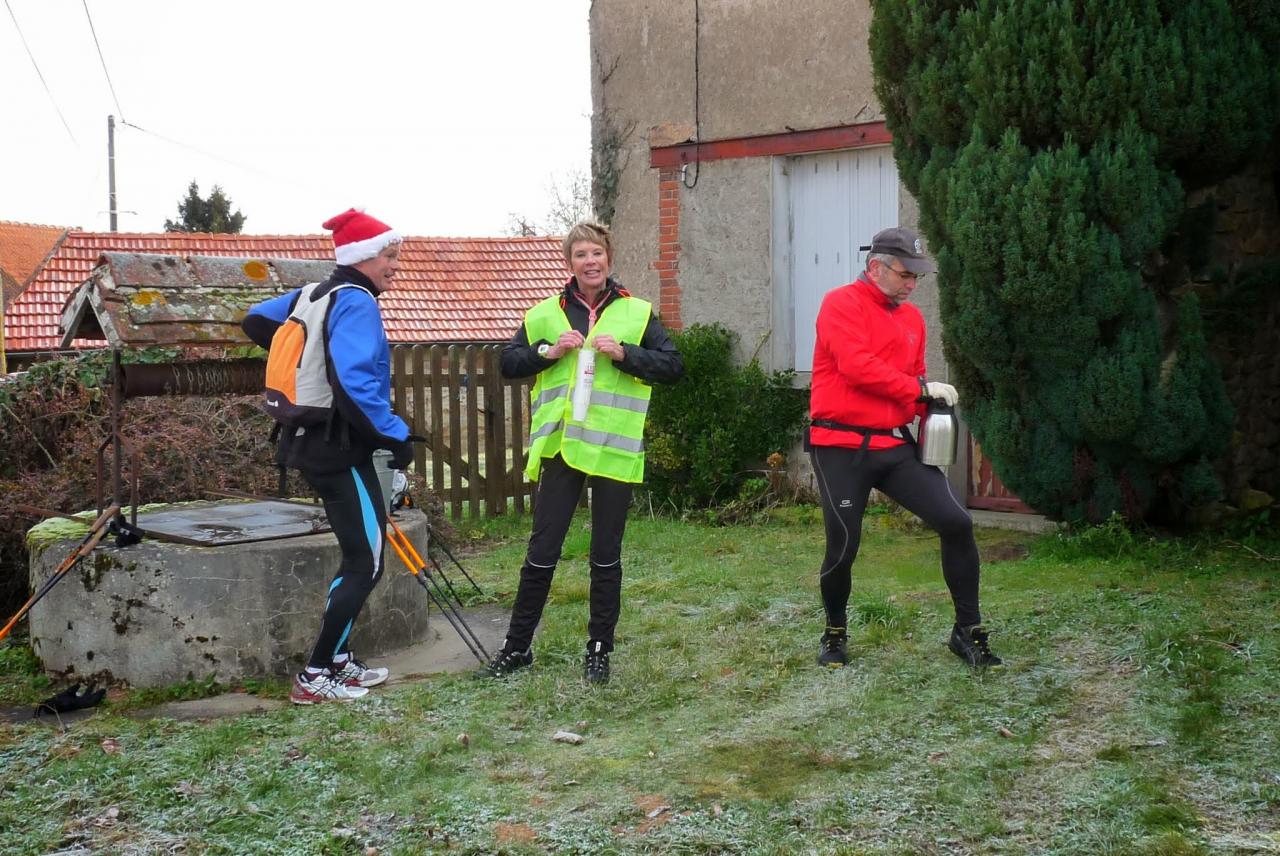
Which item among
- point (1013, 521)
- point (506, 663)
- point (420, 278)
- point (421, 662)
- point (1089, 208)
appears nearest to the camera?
point (506, 663)

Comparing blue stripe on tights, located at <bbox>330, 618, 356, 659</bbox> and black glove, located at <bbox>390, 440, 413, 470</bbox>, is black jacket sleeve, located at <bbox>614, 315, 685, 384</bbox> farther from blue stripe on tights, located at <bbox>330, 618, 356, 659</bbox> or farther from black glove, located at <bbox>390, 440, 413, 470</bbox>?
blue stripe on tights, located at <bbox>330, 618, 356, 659</bbox>

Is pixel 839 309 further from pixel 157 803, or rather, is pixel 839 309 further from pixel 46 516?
pixel 46 516

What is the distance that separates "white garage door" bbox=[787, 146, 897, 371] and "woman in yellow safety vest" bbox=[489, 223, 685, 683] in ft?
15.9

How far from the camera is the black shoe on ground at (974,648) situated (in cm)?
543

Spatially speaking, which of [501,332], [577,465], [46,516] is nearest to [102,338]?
[46,516]

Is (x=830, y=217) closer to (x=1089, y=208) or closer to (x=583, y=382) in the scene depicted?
(x=1089, y=208)

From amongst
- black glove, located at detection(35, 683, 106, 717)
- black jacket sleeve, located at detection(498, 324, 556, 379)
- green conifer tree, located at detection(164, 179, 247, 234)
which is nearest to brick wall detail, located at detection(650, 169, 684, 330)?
black jacket sleeve, located at detection(498, 324, 556, 379)

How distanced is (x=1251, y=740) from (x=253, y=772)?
11.1ft

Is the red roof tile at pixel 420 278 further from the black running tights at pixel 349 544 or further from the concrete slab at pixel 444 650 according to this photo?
the black running tights at pixel 349 544

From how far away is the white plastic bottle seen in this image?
5.39 meters

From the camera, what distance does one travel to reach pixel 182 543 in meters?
5.77

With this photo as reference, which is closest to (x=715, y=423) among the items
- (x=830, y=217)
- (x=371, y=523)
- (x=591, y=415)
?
(x=830, y=217)

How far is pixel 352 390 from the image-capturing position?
5.07m

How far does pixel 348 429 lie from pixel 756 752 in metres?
2.00
